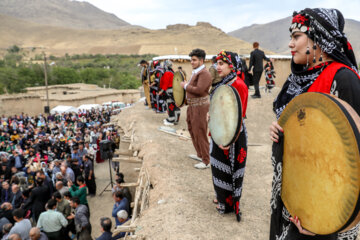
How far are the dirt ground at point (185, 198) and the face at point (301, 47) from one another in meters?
2.06

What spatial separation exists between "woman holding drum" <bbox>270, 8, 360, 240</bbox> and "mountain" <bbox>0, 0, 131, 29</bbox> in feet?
561

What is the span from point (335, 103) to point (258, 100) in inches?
415

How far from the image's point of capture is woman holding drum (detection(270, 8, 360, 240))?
1.44m

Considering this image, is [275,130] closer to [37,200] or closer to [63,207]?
[63,207]

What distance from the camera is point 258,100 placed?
447 inches

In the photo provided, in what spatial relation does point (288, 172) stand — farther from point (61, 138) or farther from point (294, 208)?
point (61, 138)

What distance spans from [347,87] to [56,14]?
196 meters

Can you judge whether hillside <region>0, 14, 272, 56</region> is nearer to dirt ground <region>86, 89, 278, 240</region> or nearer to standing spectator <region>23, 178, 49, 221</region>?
dirt ground <region>86, 89, 278, 240</region>

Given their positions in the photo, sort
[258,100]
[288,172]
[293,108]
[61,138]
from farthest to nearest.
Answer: [61,138] → [258,100] → [288,172] → [293,108]

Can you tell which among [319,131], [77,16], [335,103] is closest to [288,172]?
[319,131]

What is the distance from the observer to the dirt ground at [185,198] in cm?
297

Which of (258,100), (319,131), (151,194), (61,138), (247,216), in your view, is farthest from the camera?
(61,138)

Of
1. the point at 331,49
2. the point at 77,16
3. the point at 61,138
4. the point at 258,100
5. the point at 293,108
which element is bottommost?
the point at 61,138

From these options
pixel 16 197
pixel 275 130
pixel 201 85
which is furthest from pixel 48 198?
pixel 275 130
